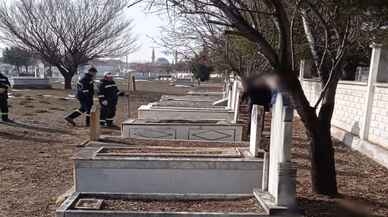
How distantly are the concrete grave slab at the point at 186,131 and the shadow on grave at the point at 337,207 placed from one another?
3.99 metres

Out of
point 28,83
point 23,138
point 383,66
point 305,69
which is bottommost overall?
point 28,83

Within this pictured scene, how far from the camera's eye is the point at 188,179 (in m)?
5.37

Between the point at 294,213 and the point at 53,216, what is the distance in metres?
2.91

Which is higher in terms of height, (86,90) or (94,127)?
(86,90)

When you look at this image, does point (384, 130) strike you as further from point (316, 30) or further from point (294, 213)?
point (294, 213)

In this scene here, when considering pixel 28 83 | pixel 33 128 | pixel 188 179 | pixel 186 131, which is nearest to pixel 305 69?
pixel 186 131

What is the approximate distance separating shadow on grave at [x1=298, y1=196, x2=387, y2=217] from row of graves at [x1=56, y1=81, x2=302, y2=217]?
0.58 metres

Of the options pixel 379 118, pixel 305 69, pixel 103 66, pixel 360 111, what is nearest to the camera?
pixel 379 118

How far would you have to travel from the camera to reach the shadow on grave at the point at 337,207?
445cm

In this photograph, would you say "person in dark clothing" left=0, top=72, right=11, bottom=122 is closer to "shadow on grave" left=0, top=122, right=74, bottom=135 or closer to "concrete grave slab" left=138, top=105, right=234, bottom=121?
"shadow on grave" left=0, top=122, right=74, bottom=135

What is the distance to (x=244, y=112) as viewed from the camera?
16250mm

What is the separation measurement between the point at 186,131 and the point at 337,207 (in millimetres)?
4693

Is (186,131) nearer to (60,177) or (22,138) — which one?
(60,177)

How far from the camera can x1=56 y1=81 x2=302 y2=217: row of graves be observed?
13.1 feet
